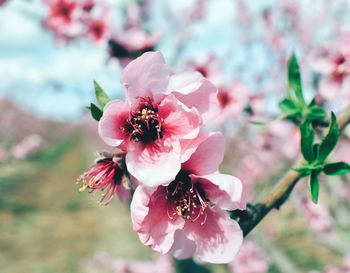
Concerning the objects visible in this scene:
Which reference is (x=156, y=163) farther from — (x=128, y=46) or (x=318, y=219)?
(x=318, y=219)

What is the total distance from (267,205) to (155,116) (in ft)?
1.05

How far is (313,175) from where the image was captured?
3.41ft

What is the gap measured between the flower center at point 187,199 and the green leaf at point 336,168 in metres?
0.32

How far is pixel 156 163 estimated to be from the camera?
882 mm

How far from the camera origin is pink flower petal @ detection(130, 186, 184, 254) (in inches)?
33.2

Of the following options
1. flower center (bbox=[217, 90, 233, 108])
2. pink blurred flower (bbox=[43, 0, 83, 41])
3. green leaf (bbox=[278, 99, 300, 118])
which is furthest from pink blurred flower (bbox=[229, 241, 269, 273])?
green leaf (bbox=[278, 99, 300, 118])

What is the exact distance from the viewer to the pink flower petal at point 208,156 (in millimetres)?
854

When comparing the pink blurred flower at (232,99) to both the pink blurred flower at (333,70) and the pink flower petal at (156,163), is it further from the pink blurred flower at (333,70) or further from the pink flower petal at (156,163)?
the pink flower petal at (156,163)

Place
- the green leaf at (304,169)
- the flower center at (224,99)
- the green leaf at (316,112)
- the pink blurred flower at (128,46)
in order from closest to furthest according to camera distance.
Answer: the green leaf at (304,169)
the green leaf at (316,112)
the pink blurred flower at (128,46)
the flower center at (224,99)

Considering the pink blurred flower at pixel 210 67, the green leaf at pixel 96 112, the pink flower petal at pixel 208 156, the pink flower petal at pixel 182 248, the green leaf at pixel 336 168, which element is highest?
the green leaf at pixel 96 112

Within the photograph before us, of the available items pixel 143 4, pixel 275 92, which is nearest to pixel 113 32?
pixel 143 4

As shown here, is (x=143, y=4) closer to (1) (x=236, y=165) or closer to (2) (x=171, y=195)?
(2) (x=171, y=195)

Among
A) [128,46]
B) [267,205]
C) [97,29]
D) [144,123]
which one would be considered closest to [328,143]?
[267,205]

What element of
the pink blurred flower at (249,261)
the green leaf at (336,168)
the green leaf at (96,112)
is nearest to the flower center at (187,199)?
the green leaf at (96,112)
